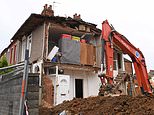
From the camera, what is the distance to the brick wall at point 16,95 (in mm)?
5422

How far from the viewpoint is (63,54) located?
14.5 metres

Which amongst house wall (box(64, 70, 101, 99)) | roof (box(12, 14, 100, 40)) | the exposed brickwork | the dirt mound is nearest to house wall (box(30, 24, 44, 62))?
roof (box(12, 14, 100, 40))

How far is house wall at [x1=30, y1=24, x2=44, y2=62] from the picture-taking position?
14766mm

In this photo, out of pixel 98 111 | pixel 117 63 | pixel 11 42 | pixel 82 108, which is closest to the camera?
pixel 98 111

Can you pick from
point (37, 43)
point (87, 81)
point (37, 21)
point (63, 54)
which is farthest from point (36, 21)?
point (87, 81)

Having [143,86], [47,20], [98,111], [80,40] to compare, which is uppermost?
[47,20]

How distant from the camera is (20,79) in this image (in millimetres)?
5879

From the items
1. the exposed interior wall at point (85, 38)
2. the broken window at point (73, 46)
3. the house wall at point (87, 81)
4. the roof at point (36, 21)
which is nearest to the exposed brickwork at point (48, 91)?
the broken window at point (73, 46)

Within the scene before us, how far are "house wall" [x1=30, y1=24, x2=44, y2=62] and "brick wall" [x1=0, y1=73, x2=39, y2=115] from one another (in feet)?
22.7

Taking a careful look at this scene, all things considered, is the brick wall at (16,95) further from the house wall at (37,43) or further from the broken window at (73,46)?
the broken window at (73,46)

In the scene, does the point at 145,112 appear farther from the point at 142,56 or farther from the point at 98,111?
the point at 142,56

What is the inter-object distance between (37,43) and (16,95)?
961cm

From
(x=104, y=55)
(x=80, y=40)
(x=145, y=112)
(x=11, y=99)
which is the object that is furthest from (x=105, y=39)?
(x=80, y=40)

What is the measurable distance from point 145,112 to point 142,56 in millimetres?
6905
